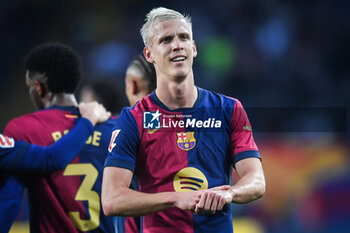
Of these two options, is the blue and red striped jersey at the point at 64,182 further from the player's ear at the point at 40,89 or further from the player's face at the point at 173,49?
the player's face at the point at 173,49

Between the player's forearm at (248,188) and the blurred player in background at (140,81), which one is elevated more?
the blurred player in background at (140,81)

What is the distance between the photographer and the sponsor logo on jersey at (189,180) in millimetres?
2195

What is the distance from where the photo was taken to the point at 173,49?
225 centimetres

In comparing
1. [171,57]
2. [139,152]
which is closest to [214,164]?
[139,152]

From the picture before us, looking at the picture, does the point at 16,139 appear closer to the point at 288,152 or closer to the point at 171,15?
the point at 171,15

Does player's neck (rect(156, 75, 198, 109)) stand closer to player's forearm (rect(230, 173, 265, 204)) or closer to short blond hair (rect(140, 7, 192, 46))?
short blond hair (rect(140, 7, 192, 46))

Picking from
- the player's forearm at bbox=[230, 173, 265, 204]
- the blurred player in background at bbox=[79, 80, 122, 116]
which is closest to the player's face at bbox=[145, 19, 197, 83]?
the player's forearm at bbox=[230, 173, 265, 204]

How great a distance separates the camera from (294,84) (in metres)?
8.20

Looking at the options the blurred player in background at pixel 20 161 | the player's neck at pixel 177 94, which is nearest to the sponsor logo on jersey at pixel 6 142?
the blurred player in background at pixel 20 161

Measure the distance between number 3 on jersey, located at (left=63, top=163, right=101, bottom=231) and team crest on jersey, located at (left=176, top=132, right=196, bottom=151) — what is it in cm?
77

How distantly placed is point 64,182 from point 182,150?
0.84m

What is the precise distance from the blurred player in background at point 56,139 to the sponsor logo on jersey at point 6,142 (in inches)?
4.0

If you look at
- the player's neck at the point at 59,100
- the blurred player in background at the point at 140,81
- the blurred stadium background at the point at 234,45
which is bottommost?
the player's neck at the point at 59,100

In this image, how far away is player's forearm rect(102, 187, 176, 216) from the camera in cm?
202
